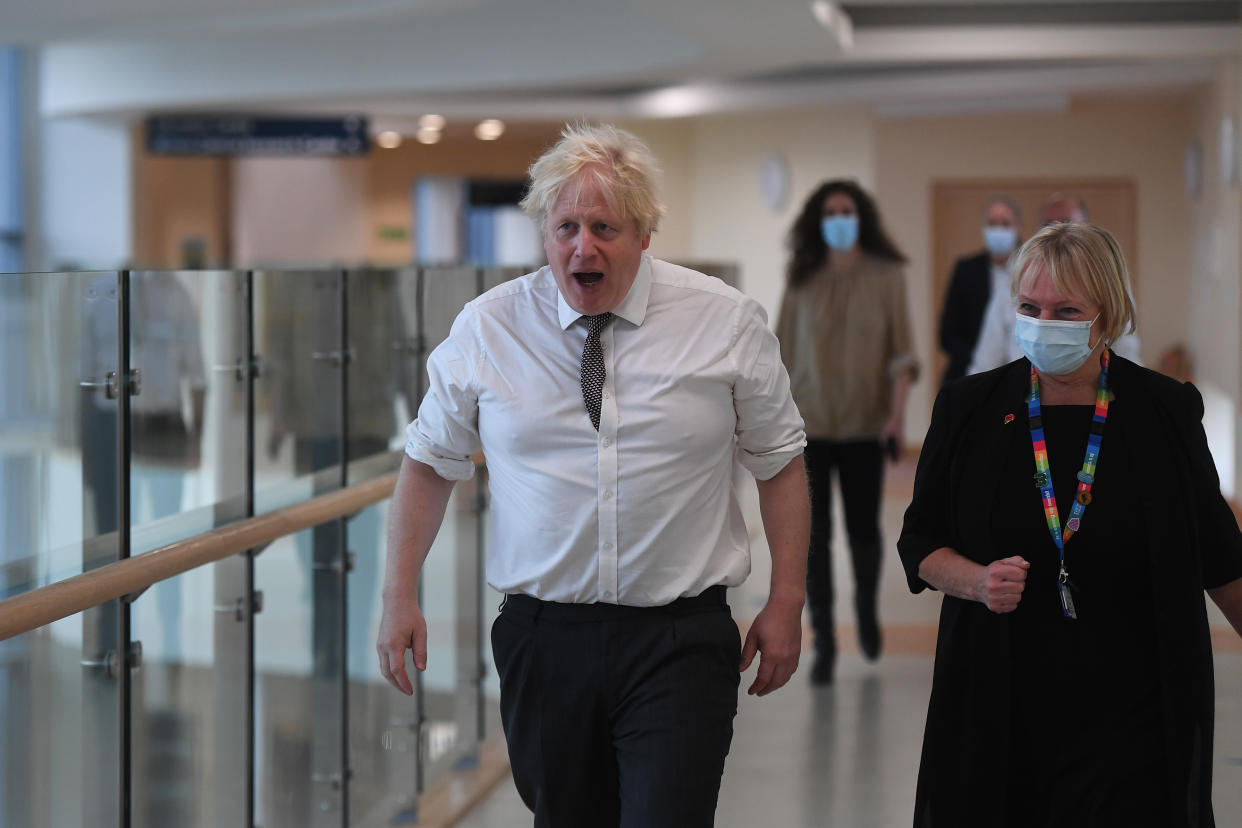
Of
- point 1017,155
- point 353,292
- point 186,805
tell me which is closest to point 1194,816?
point 186,805

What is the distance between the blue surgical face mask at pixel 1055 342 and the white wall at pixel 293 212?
19.0m

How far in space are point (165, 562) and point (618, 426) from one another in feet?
3.42

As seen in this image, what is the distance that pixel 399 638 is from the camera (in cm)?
266

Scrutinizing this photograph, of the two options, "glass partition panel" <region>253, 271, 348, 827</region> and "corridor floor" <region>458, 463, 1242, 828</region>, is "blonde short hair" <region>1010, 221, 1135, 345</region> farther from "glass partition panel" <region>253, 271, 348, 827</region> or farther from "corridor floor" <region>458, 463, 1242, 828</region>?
"corridor floor" <region>458, 463, 1242, 828</region>

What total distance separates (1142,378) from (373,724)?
281 centimetres

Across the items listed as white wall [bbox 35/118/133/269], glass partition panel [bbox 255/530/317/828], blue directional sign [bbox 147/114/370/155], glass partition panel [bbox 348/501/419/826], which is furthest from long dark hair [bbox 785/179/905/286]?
white wall [bbox 35/118/133/269]

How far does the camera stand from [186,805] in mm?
3598

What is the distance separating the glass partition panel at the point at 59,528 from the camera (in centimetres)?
279

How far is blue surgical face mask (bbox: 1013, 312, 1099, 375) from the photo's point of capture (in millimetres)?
2475

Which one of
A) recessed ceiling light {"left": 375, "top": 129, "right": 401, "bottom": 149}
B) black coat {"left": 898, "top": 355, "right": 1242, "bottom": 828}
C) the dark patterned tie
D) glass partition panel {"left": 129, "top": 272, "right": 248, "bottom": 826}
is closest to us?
black coat {"left": 898, "top": 355, "right": 1242, "bottom": 828}

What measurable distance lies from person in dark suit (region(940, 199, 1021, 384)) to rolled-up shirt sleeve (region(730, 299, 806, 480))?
5467 mm

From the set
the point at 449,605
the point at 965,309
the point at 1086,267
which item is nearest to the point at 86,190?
the point at 965,309

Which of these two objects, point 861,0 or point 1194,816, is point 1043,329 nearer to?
point 1194,816

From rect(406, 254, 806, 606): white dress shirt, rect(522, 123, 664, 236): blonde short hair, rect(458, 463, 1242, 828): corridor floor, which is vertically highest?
rect(522, 123, 664, 236): blonde short hair
